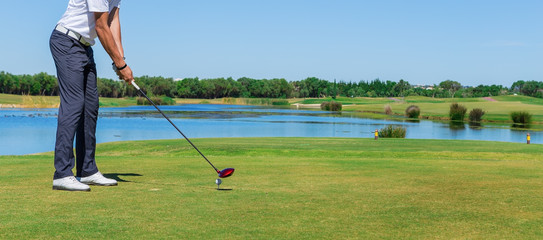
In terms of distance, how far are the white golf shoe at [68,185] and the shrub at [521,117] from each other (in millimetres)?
67099

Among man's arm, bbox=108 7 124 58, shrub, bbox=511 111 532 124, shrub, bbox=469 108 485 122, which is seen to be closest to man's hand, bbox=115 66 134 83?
man's arm, bbox=108 7 124 58

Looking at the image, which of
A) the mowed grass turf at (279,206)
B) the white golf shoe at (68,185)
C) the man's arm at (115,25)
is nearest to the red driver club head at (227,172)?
the mowed grass turf at (279,206)

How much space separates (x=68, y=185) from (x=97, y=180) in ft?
1.97

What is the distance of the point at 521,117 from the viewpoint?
218 feet

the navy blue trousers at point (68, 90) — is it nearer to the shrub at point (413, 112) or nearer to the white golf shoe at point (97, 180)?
the white golf shoe at point (97, 180)

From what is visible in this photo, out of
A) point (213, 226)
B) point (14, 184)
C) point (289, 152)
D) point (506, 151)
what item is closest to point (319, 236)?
point (213, 226)

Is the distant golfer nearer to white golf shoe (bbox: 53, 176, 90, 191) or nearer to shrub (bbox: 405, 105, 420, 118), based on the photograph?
white golf shoe (bbox: 53, 176, 90, 191)

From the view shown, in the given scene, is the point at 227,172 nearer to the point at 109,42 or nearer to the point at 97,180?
the point at 97,180

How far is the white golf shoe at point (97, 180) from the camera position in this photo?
6.43m

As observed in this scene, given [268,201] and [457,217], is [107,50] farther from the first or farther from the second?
[457,217]

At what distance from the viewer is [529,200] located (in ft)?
18.7

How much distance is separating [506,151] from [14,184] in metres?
19.2

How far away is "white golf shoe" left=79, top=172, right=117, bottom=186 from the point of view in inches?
253

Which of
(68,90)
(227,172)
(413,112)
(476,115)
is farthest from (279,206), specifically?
(413,112)
